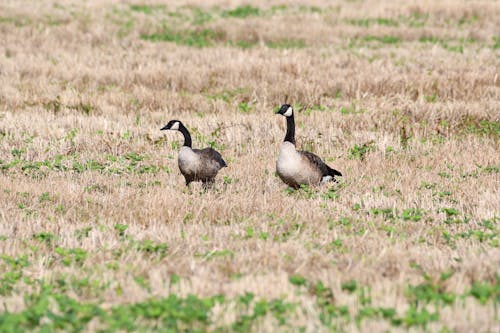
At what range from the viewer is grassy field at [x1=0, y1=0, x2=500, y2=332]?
5730mm

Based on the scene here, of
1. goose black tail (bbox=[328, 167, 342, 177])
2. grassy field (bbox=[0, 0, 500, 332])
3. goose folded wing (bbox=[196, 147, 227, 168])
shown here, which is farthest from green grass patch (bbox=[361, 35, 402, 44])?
goose folded wing (bbox=[196, 147, 227, 168])

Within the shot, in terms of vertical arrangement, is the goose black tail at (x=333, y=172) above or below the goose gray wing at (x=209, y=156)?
below

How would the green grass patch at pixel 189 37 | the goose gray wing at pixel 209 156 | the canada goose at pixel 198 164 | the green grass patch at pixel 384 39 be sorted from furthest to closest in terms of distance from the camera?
1. the green grass patch at pixel 384 39
2. the green grass patch at pixel 189 37
3. the goose gray wing at pixel 209 156
4. the canada goose at pixel 198 164

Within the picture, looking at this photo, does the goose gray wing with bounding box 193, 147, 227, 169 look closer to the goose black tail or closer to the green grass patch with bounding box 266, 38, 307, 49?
the goose black tail

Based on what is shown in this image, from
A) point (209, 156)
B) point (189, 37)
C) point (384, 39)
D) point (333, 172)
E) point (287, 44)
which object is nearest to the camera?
point (209, 156)

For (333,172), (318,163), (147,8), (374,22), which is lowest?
(374,22)

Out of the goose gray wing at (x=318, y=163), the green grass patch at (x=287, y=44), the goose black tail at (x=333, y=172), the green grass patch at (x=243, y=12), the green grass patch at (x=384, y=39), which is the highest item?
the goose gray wing at (x=318, y=163)

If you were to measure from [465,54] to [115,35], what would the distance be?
11.4 m

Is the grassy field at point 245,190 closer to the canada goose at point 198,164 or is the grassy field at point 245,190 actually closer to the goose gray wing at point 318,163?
the canada goose at point 198,164

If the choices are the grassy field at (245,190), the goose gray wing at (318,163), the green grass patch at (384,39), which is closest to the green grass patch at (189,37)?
the grassy field at (245,190)

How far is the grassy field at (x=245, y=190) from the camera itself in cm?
573

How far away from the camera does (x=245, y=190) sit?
9992 millimetres

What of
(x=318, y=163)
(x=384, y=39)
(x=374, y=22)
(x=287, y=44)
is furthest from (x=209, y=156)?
(x=374, y=22)

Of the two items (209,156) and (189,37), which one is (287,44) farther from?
(209,156)
